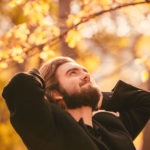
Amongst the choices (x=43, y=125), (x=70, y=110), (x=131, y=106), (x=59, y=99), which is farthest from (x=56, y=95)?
(x=131, y=106)

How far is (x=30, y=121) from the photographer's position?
2748mm

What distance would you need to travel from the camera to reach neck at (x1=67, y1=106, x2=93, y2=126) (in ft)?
10.0

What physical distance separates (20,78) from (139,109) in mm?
1140

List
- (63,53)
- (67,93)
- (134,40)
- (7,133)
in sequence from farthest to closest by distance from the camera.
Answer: (134,40), (7,133), (63,53), (67,93)

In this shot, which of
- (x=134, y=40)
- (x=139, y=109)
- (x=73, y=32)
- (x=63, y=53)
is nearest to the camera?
(x=139, y=109)

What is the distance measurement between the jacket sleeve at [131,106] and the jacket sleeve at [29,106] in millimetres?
820

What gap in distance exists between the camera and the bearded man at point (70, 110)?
8.96ft

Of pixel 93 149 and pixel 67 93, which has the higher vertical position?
pixel 67 93

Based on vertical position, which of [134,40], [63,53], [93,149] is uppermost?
[93,149]

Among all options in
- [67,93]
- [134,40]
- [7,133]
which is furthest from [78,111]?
[134,40]

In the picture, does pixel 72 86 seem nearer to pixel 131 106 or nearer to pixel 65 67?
pixel 65 67

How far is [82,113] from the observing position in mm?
3049

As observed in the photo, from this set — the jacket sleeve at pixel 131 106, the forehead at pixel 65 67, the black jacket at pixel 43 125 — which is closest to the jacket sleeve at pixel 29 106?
the black jacket at pixel 43 125

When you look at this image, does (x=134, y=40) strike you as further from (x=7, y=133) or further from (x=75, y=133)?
(x=75, y=133)
